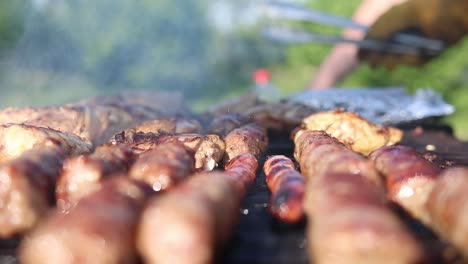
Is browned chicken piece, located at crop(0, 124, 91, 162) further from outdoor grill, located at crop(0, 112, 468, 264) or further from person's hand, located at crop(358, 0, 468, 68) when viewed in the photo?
person's hand, located at crop(358, 0, 468, 68)

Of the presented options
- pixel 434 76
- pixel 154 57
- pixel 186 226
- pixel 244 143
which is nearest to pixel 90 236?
pixel 186 226

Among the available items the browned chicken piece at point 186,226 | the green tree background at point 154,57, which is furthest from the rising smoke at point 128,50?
the browned chicken piece at point 186,226

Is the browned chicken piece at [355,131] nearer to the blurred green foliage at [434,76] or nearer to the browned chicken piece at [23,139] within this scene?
the browned chicken piece at [23,139]

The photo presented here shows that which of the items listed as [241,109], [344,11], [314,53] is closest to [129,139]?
[241,109]

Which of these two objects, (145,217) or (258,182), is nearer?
(145,217)

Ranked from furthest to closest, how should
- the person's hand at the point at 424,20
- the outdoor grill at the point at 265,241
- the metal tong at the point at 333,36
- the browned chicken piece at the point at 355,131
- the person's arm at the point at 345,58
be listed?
the person's arm at the point at 345,58 → the person's hand at the point at 424,20 → the metal tong at the point at 333,36 → the browned chicken piece at the point at 355,131 → the outdoor grill at the point at 265,241

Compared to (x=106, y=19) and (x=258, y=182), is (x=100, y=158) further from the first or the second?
(x=106, y=19)

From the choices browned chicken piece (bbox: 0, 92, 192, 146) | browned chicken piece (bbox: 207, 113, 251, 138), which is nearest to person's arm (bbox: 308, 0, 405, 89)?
browned chicken piece (bbox: 207, 113, 251, 138)

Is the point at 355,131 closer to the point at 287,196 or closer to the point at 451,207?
the point at 287,196
